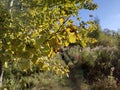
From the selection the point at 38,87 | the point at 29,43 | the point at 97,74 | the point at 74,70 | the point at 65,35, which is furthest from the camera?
the point at 74,70

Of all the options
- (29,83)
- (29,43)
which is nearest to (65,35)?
(29,43)

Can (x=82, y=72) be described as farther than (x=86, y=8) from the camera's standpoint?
Yes

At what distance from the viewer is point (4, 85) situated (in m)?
10.1

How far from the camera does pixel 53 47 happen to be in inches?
95.7

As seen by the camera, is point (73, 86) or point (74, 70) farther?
point (74, 70)

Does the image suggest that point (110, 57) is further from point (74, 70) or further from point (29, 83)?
point (29, 83)

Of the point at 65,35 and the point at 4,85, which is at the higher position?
the point at 65,35

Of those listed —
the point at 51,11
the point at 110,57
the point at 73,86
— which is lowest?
the point at 73,86

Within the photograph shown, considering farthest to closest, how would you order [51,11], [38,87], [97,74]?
1. [97,74]
2. [38,87]
3. [51,11]

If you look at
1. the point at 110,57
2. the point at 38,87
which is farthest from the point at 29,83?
the point at 110,57

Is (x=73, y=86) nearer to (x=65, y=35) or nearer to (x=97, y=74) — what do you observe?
(x=97, y=74)

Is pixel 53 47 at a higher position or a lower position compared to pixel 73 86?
higher

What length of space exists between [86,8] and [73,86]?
4.69m

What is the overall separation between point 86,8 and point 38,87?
14.7ft
